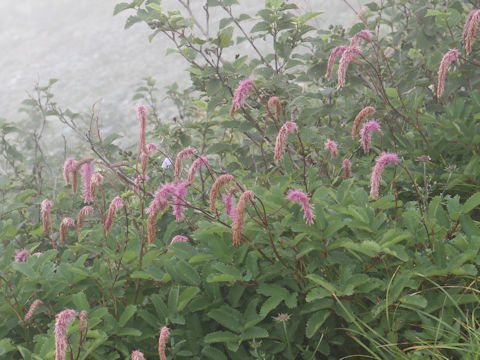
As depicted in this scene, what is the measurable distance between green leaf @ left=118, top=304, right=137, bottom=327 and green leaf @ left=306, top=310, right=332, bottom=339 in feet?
1.83

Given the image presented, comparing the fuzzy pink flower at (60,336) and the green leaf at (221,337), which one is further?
the green leaf at (221,337)

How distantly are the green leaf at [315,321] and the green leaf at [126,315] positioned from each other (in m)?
0.56

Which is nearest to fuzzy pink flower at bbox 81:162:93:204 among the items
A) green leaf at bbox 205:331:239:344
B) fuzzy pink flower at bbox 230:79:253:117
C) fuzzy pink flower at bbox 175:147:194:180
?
fuzzy pink flower at bbox 175:147:194:180

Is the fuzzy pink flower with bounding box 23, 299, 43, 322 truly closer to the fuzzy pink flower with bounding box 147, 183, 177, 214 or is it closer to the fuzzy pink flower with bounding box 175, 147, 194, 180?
the fuzzy pink flower with bounding box 147, 183, 177, 214

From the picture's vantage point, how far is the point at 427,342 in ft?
5.09

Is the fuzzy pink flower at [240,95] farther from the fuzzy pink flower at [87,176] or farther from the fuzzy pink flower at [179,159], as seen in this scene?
the fuzzy pink flower at [87,176]

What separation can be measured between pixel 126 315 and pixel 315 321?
1.99 ft

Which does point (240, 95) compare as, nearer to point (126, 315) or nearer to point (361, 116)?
point (361, 116)

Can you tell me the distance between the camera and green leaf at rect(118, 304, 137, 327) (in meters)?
1.63

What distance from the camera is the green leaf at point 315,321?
1.54 m

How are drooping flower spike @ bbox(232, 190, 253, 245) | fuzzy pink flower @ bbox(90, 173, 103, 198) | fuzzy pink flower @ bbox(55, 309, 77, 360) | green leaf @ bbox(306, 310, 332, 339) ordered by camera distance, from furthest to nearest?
1. fuzzy pink flower @ bbox(90, 173, 103, 198)
2. green leaf @ bbox(306, 310, 332, 339)
3. drooping flower spike @ bbox(232, 190, 253, 245)
4. fuzzy pink flower @ bbox(55, 309, 77, 360)

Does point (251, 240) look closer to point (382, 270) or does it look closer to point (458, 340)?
point (382, 270)

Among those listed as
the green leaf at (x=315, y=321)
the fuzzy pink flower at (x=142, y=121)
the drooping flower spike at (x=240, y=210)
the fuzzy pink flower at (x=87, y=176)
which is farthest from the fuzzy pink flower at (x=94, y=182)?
the green leaf at (x=315, y=321)

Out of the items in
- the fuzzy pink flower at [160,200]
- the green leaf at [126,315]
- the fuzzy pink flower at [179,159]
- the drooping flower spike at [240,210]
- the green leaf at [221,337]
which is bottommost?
the green leaf at [221,337]
